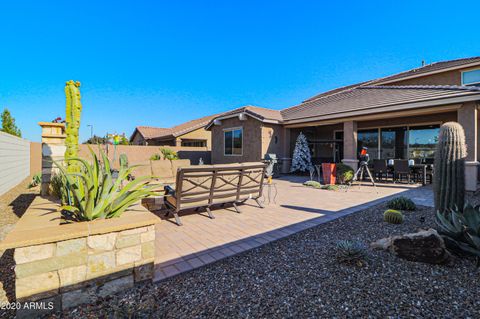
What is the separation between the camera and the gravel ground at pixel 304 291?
195 cm

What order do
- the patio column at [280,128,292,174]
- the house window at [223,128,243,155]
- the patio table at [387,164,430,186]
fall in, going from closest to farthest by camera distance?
the patio table at [387,164,430,186] < the patio column at [280,128,292,174] < the house window at [223,128,243,155]

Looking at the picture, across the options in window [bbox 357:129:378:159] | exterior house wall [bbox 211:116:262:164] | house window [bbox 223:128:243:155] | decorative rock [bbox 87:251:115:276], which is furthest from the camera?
house window [bbox 223:128:243:155]

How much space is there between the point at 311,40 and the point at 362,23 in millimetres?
3557

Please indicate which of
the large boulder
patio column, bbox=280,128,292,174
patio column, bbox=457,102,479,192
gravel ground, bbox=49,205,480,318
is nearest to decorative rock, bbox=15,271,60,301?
gravel ground, bbox=49,205,480,318

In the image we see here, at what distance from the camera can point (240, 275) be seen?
2.55 metres

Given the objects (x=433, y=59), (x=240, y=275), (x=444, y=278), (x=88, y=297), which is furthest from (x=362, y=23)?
(x=88, y=297)

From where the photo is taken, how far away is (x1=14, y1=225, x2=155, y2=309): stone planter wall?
184 centimetres

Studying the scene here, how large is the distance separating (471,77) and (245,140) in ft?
39.1

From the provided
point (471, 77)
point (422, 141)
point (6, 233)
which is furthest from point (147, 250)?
point (471, 77)

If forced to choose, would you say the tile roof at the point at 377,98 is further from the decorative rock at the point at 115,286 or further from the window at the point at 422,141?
the decorative rock at the point at 115,286

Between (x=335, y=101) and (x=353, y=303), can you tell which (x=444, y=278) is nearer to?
(x=353, y=303)

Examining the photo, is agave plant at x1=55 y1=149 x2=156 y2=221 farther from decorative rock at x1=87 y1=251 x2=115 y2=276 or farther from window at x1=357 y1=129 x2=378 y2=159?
window at x1=357 y1=129 x2=378 y2=159

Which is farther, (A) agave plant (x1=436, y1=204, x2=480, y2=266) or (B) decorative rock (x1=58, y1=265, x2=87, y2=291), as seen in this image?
(A) agave plant (x1=436, y1=204, x2=480, y2=266)

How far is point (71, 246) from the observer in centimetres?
202
